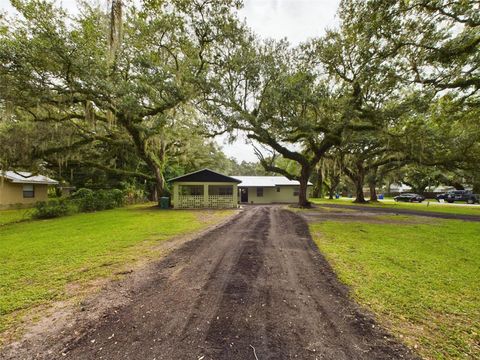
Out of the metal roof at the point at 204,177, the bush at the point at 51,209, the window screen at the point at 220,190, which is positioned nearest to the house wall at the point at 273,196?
the window screen at the point at 220,190


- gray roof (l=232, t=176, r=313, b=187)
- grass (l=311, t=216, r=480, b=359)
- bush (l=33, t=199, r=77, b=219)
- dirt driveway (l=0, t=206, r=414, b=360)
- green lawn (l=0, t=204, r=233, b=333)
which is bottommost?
grass (l=311, t=216, r=480, b=359)

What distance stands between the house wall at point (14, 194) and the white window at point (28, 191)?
251mm

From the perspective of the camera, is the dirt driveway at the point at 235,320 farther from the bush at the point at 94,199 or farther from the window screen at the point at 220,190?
the window screen at the point at 220,190

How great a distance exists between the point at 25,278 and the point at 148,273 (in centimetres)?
232

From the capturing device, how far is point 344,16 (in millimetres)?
10039

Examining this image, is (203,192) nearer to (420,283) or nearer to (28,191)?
(28,191)

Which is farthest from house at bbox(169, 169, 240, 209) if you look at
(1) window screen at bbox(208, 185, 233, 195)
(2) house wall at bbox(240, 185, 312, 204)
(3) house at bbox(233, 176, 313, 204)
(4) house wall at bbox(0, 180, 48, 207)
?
(4) house wall at bbox(0, 180, 48, 207)

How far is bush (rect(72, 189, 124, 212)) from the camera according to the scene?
15741mm

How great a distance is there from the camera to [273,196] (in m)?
26.9

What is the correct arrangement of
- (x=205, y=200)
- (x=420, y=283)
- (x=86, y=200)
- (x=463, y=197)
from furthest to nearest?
(x=463, y=197)
(x=205, y=200)
(x=86, y=200)
(x=420, y=283)

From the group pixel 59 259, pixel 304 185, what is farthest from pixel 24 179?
pixel 304 185

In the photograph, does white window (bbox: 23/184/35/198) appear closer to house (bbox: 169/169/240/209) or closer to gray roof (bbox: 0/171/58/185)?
gray roof (bbox: 0/171/58/185)

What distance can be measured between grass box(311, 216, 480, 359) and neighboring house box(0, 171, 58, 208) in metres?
22.8

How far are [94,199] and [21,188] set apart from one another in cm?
883
